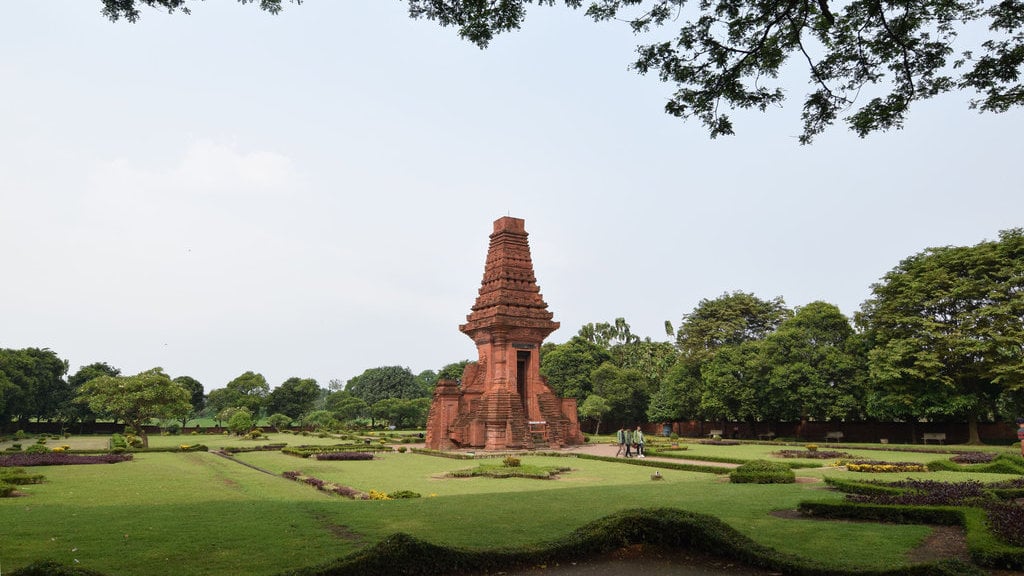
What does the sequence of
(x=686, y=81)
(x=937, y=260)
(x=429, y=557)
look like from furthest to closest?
(x=937, y=260)
(x=686, y=81)
(x=429, y=557)

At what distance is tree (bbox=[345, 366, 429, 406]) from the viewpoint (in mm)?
77938

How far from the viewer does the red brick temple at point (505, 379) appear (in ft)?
104

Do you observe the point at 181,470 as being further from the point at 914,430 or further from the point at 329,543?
the point at 914,430

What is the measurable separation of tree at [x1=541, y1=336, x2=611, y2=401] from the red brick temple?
1692 centimetres

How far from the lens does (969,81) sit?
27.9 feet

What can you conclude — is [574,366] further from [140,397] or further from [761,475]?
[761,475]

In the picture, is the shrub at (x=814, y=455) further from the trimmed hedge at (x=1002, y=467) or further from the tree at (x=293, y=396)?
the tree at (x=293, y=396)

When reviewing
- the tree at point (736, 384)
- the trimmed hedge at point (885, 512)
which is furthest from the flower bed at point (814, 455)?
the trimmed hedge at point (885, 512)

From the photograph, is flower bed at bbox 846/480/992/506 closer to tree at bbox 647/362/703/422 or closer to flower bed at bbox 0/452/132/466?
flower bed at bbox 0/452/132/466

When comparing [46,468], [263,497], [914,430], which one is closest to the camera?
[263,497]

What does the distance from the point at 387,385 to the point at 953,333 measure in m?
62.5

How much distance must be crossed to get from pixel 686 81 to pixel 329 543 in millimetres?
8231

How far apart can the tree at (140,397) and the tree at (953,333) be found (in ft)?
124

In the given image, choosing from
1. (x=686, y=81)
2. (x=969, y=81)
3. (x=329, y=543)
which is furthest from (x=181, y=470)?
(x=969, y=81)
